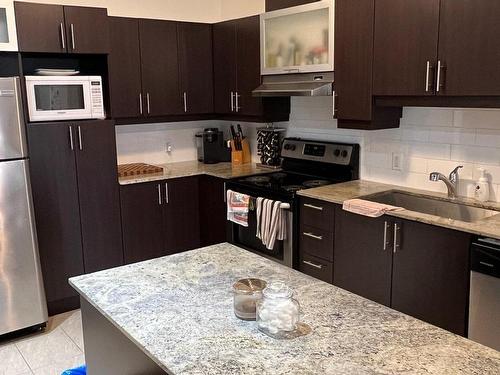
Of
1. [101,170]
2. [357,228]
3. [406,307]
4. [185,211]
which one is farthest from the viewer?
[185,211]

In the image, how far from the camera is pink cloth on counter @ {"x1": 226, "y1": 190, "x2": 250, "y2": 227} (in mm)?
3814

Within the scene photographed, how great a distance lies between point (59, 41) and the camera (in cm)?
355

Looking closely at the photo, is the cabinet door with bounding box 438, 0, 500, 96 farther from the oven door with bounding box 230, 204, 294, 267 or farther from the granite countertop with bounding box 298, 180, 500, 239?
the oven door with bounding box 230, 204, 294, 267

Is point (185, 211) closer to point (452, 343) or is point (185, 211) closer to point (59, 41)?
point (59, 41)

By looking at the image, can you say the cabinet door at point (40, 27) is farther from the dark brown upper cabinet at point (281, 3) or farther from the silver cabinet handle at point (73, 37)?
the dark brown upper cabinet at point (281, 3)

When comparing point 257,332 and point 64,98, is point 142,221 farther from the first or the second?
point 257,332

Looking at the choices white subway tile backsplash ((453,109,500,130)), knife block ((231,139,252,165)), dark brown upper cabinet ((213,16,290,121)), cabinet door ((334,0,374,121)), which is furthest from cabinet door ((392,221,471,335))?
knife block ((231,139,252,165))

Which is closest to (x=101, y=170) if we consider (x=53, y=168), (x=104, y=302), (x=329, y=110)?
(x=53, y=168)

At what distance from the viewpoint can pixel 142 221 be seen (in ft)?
13.5

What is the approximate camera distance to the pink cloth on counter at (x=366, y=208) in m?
2.88

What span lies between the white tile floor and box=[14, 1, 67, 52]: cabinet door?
1.94 metres

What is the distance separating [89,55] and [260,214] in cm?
181

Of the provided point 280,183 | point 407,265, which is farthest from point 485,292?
point 280,183

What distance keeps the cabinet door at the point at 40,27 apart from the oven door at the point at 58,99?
0.74ft
